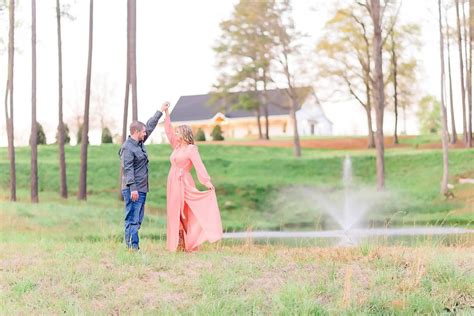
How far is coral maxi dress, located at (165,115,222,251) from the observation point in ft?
32.5

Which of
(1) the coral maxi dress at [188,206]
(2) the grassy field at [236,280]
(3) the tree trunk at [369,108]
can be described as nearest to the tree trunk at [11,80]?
(2) the grassy field at [236,280]

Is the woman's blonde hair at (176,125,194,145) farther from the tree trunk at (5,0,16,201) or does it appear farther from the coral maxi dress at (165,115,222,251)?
the tree trunk at (5,0,16,201)

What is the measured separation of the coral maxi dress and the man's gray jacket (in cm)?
50

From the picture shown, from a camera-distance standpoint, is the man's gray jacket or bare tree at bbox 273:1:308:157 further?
bare tree at bbox 273:1:308:157

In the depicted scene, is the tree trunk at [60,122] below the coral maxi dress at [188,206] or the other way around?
the other way around

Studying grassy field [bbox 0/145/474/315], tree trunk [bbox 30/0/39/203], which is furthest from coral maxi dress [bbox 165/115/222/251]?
tree trunk [bbox 30/0/39/203]

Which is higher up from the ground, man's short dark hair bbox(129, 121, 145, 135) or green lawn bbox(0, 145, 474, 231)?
man's short dark hair bbox(129, 121, 145, 135)

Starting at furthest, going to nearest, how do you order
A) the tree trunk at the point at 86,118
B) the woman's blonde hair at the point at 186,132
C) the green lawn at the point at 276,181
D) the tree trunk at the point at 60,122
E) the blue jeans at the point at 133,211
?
1. the green lawn at the point at 276,181
2. the tree trunk at the point at 60,122
3. the tree trunk at the point at 86,118
4. the woman's blonde hair at the point at 186,132
5. the blue jeans at the point at 133,211

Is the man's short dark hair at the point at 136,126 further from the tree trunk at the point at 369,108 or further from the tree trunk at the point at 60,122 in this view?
the tree trunk at the point at 369,108

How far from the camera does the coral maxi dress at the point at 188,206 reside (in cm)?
991

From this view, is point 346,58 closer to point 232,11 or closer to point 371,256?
point 232,11

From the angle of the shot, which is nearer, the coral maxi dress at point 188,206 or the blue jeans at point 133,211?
the blue jeans at point 133,211

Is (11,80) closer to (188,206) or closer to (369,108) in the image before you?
(188,206)

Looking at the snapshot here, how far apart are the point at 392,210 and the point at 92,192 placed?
1241 centimetres
